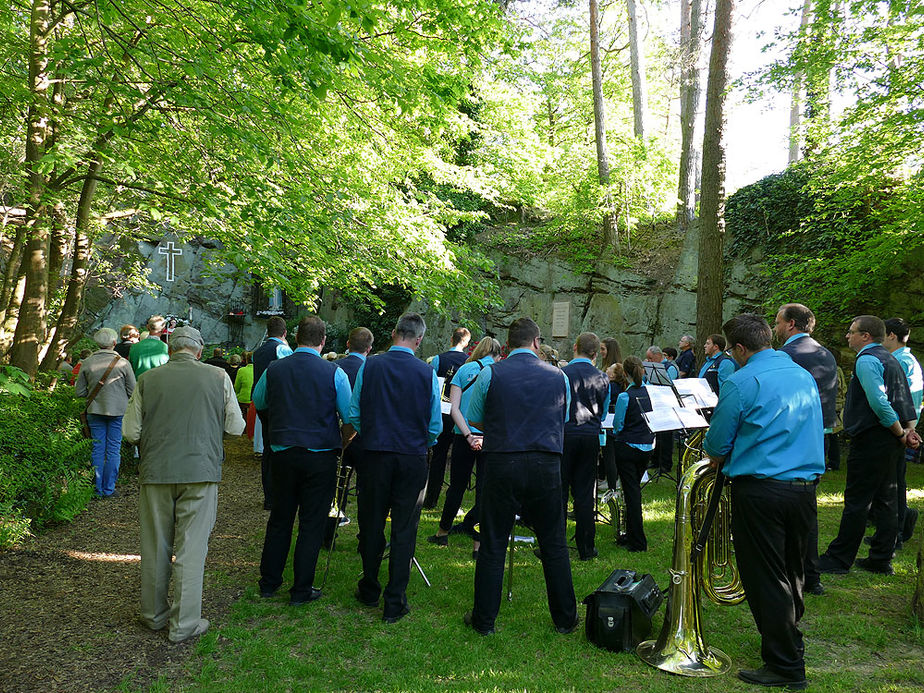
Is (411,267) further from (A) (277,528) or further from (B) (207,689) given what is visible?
(B) (207,689)

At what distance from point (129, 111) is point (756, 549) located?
314 inches

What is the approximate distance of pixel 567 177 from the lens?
58.7ft

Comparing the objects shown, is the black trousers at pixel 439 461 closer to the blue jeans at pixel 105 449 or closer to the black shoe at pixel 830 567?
the black shoe at pixel 830 567

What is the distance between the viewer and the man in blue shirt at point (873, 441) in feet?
17.5

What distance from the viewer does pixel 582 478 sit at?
5.93 metres

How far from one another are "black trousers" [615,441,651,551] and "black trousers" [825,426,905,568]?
1714 mm

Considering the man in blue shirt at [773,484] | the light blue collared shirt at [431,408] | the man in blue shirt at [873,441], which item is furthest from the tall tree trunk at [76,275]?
the man in blue shirt at [873,441]

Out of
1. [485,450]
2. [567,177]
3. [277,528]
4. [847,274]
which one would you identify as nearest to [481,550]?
[485,450]

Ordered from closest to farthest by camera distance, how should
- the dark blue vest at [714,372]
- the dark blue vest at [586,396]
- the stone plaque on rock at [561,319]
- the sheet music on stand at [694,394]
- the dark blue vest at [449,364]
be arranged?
the sheet music on stand at [694,394]
the dark blue vest at [586,396]
the dark blue vest at [449,364]
the dark blue vest at [714,372]
the stone plaque on rock at [561,319]

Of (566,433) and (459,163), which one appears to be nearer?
(566,433)

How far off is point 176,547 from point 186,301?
2644 cm

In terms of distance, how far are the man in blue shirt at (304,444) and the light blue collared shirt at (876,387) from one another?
447cm

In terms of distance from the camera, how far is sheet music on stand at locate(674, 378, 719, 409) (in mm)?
5484

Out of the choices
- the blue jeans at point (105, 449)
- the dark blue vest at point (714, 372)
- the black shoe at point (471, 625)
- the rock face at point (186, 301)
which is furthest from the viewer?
the rock face at point (186, 301)
